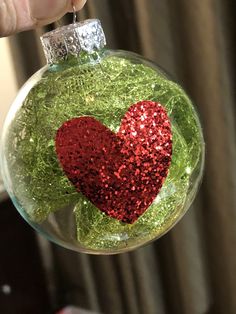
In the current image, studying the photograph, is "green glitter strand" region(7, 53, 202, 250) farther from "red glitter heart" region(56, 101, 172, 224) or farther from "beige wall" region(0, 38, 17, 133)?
"beige wall" region(0, 38, 17, 133)

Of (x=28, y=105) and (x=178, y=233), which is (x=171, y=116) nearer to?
(x=28, y=105)

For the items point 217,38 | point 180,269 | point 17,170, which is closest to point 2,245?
point 180,269

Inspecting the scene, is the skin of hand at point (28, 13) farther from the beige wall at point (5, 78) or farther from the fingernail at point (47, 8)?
the beige wall at point (5, 78)

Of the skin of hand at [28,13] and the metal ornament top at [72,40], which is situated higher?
the skin of hand at [28,13]

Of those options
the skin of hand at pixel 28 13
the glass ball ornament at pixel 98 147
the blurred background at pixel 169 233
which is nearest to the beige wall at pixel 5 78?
the blurred background at pixel 169 233

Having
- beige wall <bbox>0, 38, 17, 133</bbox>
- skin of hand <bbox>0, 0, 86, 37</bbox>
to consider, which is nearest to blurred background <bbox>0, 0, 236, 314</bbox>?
beige wall <bbox>0, 38, 17, 133</bbox>

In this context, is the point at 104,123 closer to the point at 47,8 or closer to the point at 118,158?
the point at 118,158
